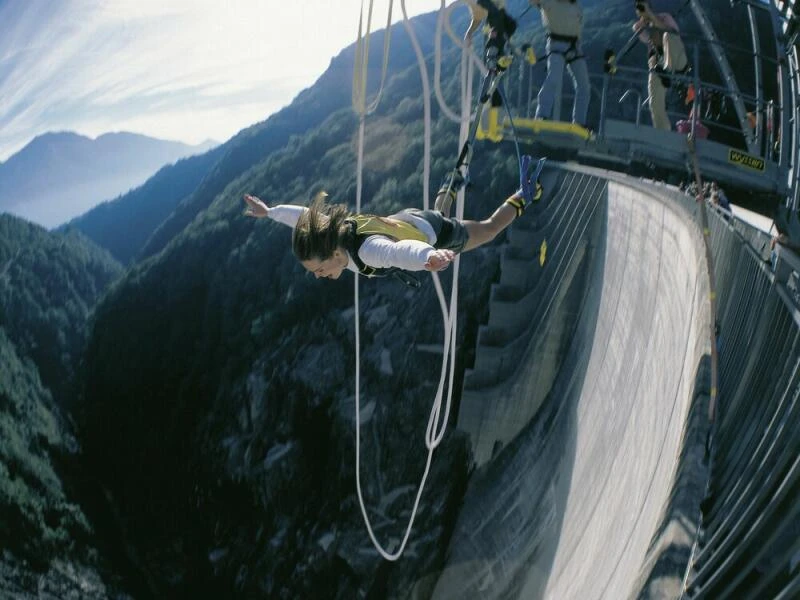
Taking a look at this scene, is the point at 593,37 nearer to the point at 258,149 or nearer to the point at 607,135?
the point at 607,135

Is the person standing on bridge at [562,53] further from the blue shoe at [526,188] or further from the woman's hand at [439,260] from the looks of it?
the woman's hand at [439,260]

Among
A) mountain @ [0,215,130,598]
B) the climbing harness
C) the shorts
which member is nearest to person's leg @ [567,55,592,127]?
the climbing harness

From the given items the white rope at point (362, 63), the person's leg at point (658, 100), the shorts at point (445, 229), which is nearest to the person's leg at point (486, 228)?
the shorts at point (445, 229)

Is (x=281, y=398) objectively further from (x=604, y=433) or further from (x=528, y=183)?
(x=528, y=183)

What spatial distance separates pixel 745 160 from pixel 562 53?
346 centimetres

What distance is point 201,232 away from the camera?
174ft

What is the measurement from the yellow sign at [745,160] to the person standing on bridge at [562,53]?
2434 millimetres

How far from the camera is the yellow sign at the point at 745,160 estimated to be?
32.2ft

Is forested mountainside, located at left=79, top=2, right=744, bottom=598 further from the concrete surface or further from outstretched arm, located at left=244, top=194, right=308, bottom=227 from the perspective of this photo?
outstretched arm, located at left=244, top=194, right=308, bottom=227

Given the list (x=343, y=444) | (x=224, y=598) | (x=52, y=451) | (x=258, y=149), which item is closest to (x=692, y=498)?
(x=343, y=444)

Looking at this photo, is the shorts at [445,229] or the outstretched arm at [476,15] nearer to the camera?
the shorts at [445,229]

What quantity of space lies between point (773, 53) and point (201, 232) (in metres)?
41.9

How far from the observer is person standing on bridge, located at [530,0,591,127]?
8.80 m

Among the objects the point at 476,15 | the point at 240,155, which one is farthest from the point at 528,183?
the point at 240,155
